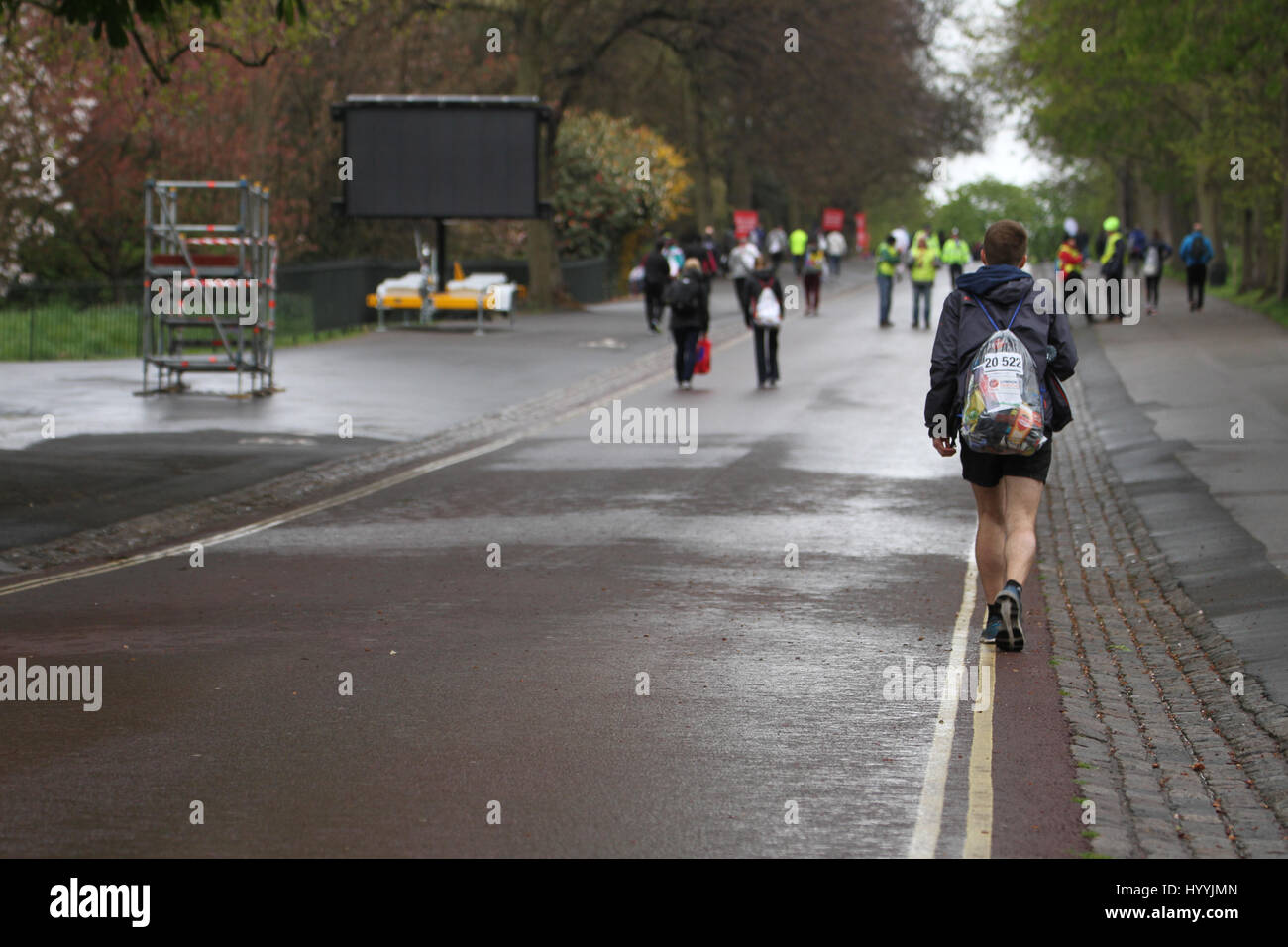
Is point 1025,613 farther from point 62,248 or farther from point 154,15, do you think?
point 62,248

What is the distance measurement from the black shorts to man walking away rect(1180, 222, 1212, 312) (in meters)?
30.3

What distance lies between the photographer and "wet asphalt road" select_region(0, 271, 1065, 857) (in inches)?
234

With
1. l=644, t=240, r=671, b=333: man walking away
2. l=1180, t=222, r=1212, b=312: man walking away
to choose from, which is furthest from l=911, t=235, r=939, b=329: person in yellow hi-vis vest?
l=1180, t=222, r=1212, b=312: man walking away

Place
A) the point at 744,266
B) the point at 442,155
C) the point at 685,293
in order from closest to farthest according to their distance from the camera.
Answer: the point at 685,293 < the point at 744,266 < the point at 442,155

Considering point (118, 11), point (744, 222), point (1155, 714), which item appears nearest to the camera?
point (1155, 714)

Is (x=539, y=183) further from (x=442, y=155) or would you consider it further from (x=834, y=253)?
(x=834, y=253)

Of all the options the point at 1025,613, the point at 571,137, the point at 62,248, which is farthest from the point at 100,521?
the point at 571,137

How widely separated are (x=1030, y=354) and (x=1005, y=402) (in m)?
0.32

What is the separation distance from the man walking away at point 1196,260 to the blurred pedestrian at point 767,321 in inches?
637

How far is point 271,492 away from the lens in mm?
14727

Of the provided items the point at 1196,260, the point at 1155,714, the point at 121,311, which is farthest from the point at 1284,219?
the point at 1155,714

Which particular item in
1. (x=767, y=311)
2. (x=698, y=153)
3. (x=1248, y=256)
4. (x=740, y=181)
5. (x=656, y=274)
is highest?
(x=698, y=153)

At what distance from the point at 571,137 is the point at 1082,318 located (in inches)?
593

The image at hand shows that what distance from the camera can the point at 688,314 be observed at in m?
23.1
